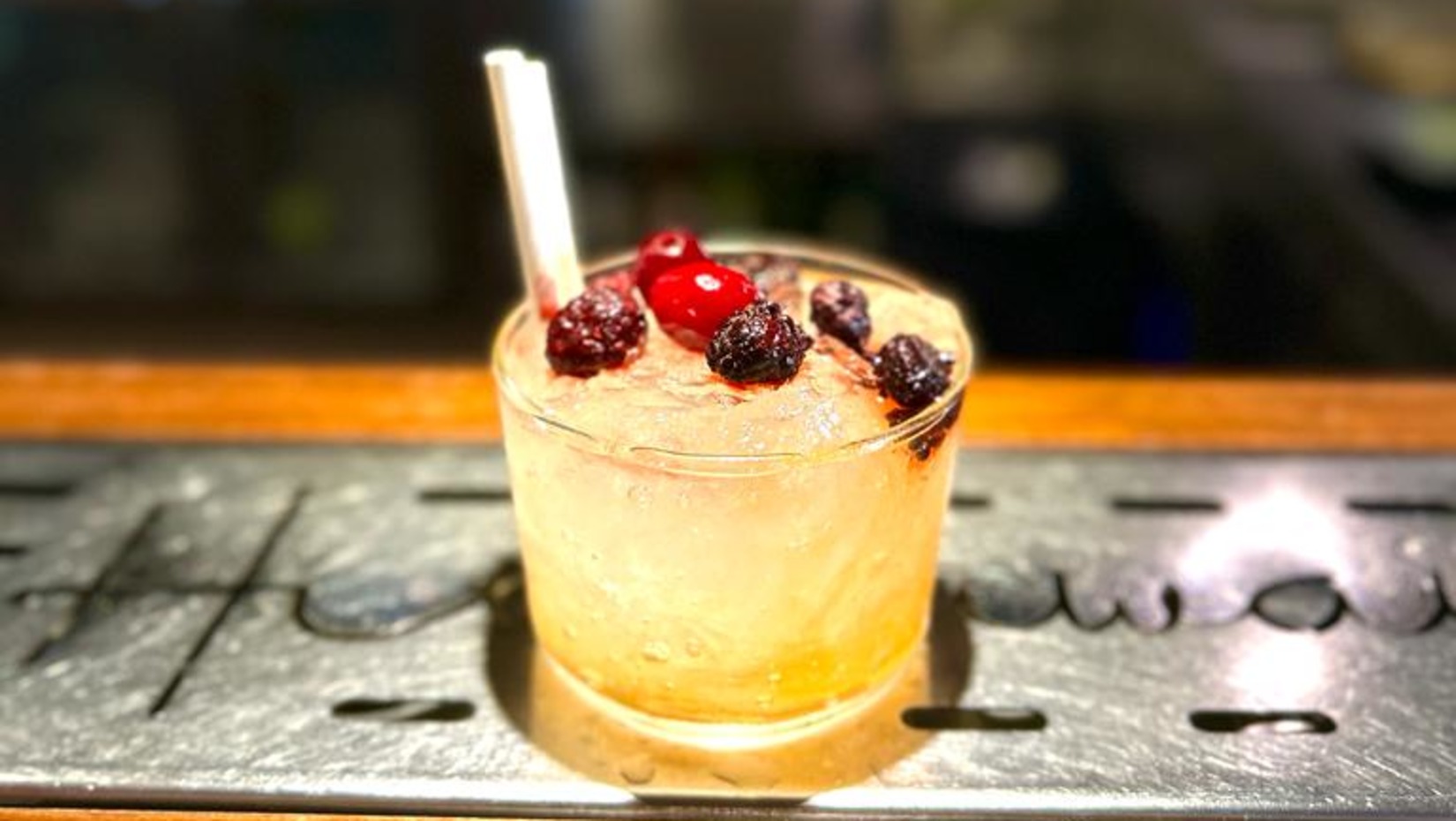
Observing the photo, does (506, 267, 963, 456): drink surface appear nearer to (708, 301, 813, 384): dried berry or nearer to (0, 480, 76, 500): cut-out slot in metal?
(708, 301, 813, 384): dried berry

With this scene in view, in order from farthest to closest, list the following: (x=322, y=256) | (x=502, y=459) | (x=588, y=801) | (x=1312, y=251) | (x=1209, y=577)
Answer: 1. (x=322, y=256)
2. (x=1312, y=251)
3. (x=502, y=459)
4. (x=1209, y=577)
5. (x=588, y=801)

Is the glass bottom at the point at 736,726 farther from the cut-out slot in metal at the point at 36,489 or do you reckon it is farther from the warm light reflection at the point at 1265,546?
the cut-out slot in metal at the point at 36,489

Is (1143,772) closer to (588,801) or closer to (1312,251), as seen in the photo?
(588,801)

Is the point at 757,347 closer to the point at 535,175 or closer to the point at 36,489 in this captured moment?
the point at 535,175

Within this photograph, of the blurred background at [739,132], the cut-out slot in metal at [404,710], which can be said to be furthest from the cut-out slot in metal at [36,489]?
the blurred background at [739,132]

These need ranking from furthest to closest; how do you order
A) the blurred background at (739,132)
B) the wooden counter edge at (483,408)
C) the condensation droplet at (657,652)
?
1. the blurred background at (739,132)
2. the wooden counter edge at (483,408)
3. the condensation droplet at (657,652)

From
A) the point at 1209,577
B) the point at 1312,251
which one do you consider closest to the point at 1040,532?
the point at 1209,577

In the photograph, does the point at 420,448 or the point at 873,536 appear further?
the point at 420,448
